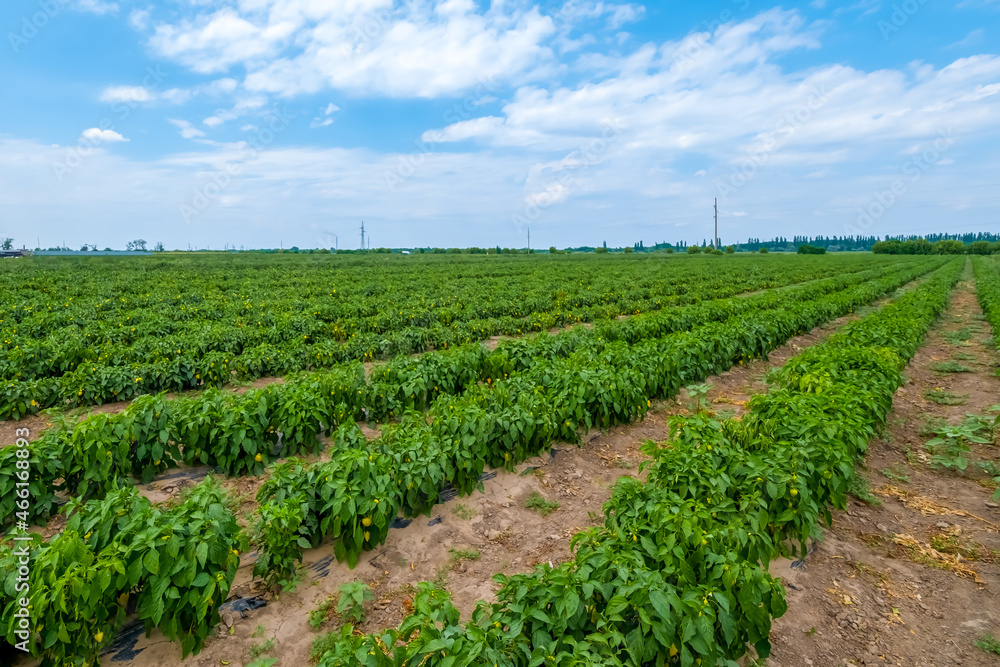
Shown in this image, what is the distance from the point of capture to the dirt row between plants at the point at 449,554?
11.5ft

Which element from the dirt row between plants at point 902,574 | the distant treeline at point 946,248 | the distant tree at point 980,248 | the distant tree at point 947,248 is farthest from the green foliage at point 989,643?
the distant tree at point 980,248

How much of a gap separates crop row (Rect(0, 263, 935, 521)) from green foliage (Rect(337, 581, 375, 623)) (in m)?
2.35

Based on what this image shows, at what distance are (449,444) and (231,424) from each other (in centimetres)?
A: 267

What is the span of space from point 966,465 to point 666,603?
20.0 feet

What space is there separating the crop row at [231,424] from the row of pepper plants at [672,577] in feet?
7.72

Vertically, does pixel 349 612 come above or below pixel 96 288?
below

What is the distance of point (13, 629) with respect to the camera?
2.94m

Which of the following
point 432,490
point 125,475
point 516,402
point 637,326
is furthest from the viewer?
point 637,326

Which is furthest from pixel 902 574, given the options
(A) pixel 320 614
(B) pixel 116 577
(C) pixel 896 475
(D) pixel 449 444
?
(B) pixel 116 577

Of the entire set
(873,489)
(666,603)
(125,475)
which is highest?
(666,603)

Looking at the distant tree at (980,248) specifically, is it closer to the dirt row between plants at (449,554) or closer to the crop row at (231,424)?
the crop row at (231,424)

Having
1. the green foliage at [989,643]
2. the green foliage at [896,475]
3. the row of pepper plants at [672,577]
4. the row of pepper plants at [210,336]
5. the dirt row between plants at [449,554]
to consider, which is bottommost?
the green foliage at [989,643]

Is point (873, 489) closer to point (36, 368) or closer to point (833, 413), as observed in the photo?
point (833, 413)

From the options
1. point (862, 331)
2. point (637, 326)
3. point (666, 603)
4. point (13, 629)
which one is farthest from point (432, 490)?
point (862, 331)
